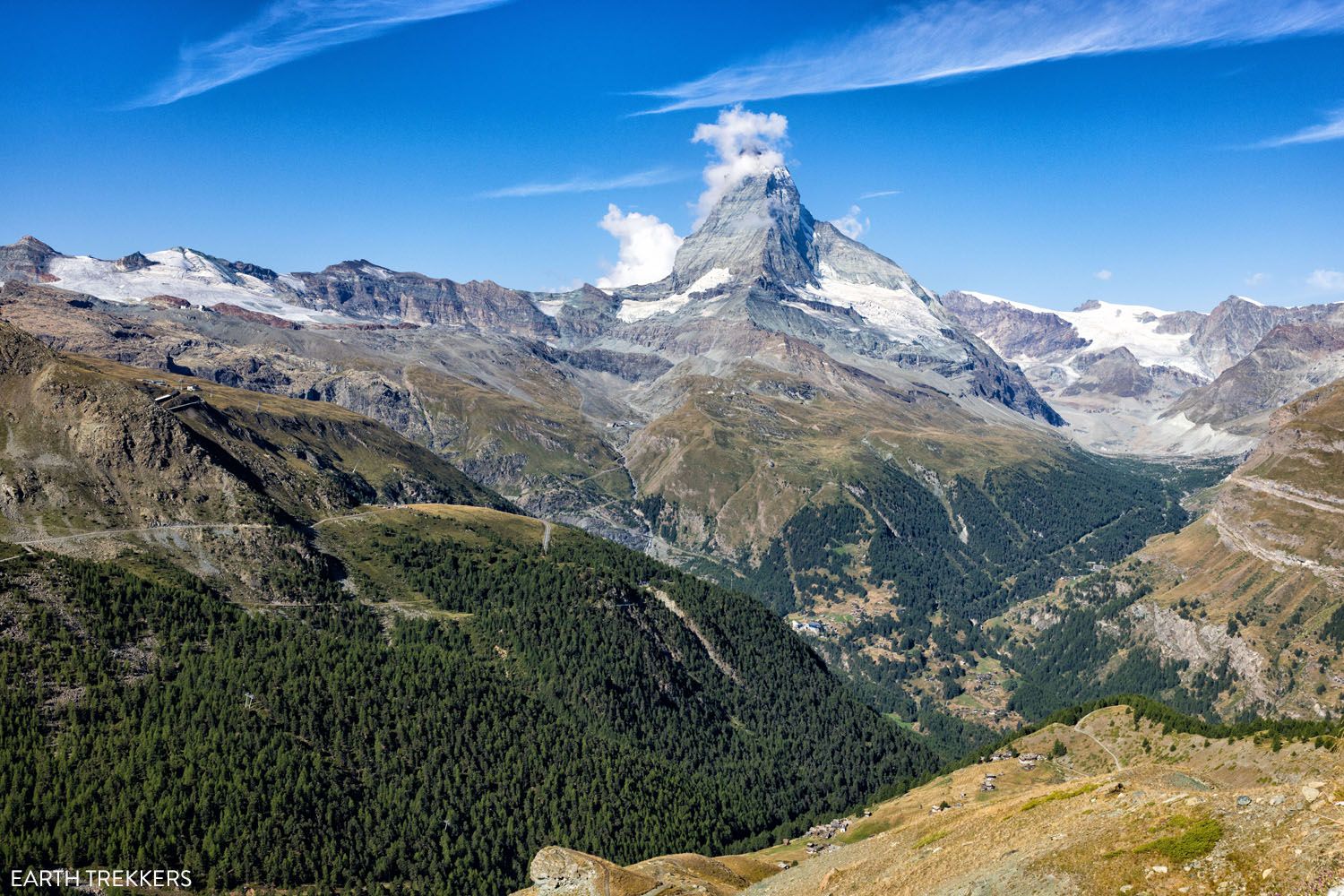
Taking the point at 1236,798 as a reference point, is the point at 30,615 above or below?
above

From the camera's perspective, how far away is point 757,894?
401 ft

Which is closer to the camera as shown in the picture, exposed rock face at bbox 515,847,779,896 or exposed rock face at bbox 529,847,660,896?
exposed rock face at bbox 529,847,660,896

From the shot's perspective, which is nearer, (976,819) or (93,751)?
(976,819)

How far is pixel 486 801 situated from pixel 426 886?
2700 centimetres

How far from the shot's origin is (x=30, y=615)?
181m

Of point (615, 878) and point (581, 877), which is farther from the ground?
point (581, 877)

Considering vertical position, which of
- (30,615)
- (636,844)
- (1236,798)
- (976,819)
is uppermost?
(30,615)

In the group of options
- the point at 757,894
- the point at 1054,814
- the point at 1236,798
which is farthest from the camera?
the point at 757,894

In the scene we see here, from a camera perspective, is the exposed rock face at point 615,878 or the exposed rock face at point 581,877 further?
the exposed rock face at point 615,878

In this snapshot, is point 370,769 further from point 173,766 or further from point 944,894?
point 944,894

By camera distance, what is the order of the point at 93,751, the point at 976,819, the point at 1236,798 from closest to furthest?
the point at 1236,798
the point at 976,819
the point at 93,751

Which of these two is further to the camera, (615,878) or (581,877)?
(581,877)

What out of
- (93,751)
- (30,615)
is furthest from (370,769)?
(30,615)

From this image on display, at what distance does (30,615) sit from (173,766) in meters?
52.7
